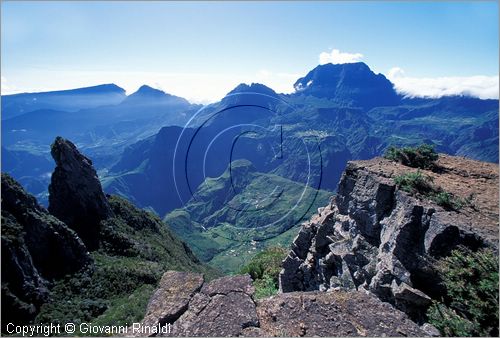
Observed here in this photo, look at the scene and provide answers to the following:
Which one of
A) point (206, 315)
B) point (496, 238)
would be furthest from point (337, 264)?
point (206, 315)

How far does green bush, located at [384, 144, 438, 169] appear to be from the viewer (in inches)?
810

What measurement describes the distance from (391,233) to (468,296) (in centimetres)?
431

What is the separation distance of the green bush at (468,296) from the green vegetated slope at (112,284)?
14281 millimetres

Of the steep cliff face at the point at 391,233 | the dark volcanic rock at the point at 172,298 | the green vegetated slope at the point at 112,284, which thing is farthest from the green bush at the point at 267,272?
the dark volcanic rock at the point at 172,298

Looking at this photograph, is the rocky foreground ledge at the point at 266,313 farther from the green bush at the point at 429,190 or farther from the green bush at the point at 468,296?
the green bush at the point at 429,190

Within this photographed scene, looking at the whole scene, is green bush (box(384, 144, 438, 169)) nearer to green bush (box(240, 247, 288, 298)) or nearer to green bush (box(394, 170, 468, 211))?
green bush (box(394, 170, 468, 211))

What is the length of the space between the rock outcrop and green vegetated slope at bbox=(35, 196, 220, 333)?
159cm

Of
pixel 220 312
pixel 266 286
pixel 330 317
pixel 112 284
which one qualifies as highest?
pixel 220 312

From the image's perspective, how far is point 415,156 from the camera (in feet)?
68.9

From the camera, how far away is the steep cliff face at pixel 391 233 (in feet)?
43.5

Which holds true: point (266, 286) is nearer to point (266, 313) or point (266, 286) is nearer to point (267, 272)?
point (267, 272)

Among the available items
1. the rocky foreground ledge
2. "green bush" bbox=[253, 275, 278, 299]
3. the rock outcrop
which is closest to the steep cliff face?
"green bush" bbox=[253, 275, 278, 299]

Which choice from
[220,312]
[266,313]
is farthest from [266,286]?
[220,312]

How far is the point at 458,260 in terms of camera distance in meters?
12.4
